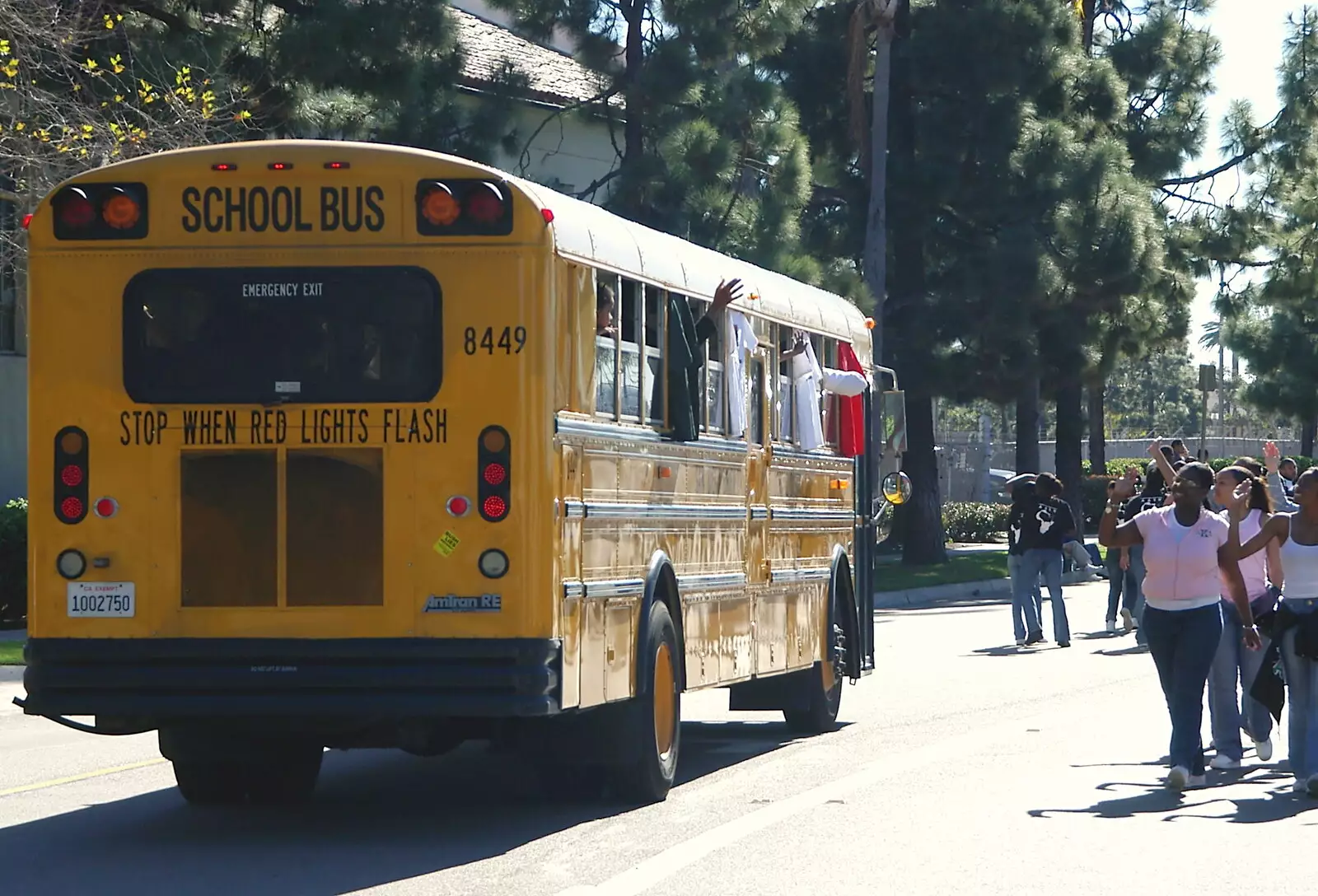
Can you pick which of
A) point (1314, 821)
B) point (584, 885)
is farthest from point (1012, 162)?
point (584, 885)

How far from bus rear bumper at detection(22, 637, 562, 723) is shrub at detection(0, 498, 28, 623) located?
13475mm

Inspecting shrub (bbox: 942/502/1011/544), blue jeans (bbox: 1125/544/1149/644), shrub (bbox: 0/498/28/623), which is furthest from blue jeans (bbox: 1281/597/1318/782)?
shrub (bbox: 942/502/1011/544)

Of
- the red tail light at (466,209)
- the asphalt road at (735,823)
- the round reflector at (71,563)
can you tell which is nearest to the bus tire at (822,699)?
the asphalt road at (735,823)

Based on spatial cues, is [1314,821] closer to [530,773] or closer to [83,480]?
[530,773]

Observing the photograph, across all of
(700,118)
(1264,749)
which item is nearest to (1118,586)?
(700,118)

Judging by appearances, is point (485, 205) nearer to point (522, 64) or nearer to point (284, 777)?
point (284, 777)

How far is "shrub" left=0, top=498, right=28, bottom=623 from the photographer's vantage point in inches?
894

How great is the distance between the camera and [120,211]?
983cm

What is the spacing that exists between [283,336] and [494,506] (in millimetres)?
1225

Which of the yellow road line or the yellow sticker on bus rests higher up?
the yellow sticker on bus

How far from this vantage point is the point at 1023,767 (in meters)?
12.5

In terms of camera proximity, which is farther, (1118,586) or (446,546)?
(1118,586)

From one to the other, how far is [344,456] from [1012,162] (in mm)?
27444

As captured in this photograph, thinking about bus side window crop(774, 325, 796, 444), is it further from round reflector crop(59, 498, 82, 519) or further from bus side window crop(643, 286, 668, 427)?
round reflector crop(59, 498, 82, 519)
